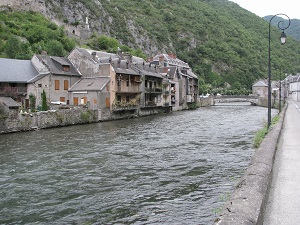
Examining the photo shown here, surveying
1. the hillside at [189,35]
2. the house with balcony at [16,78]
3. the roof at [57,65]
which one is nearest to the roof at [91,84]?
the roof at [57,65]

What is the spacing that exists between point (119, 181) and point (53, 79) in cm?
3656

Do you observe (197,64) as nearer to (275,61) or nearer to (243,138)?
(275,61)

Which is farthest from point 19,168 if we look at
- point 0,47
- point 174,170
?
point 0,47

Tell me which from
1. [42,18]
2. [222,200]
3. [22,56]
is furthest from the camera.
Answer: [42,18]

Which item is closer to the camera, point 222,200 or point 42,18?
point 222,200

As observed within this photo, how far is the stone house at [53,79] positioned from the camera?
151 feet

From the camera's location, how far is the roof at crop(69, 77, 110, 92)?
47684 millimetres

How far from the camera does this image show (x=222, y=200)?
430 inches

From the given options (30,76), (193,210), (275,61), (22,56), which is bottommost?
(193,210)

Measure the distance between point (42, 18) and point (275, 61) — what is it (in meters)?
112

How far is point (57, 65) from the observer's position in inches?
1973

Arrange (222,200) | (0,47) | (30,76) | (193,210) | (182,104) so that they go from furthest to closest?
(182,104), (0,47), (30,76), (222,200), (193,210)

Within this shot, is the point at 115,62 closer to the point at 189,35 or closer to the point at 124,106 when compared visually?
the point at 124,106

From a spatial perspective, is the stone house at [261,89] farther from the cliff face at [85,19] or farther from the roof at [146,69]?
the roof at [146,69]
